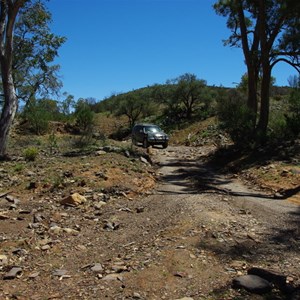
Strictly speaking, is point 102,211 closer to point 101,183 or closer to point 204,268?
point 101,183

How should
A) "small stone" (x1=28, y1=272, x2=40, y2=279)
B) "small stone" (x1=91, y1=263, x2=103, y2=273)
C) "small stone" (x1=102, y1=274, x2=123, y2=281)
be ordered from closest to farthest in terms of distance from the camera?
"small stone" (x1=102, y1=274, x2=123, y2=281), "small stone" (x1=28, y1=272, x2=40, y2=279), "small stone" (x1=91, y1=263, x2=103, y2=273)

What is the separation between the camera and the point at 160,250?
674 centimetres

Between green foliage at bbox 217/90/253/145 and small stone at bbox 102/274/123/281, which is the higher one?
green foliage at bbox 217/90/253/145

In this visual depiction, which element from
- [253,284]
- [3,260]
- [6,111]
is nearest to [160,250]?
[253,284]

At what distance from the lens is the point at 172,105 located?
51969 millimetres

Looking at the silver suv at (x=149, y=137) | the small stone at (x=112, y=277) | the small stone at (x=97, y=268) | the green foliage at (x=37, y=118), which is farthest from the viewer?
the green foliage at (x=37, y=118)

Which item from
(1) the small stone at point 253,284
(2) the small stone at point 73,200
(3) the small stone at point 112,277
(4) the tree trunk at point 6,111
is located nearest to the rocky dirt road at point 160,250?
(3) the small stone at point 112,277

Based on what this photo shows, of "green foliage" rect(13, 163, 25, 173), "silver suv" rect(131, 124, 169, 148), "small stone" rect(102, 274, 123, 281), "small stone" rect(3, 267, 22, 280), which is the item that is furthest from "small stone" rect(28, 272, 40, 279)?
"silver suv" rect(131, 124, 169, 148)

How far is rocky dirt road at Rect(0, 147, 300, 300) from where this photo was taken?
5.43m

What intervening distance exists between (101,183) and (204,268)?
245 inches

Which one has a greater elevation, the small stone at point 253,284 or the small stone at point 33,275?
the small stone at point 33,275

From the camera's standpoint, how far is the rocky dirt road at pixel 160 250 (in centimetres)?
543

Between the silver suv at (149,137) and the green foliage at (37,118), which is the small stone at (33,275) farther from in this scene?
the green foliage at (37,118)

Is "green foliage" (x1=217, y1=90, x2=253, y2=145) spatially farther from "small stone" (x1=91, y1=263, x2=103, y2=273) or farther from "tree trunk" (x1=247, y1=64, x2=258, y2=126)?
"small stone" (x1=91, y1=263, x2=103, y2=273)
